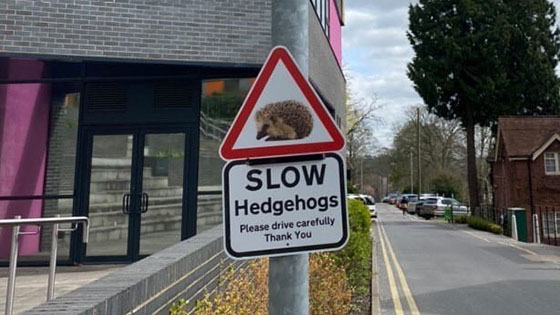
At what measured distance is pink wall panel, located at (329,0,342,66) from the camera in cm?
1566

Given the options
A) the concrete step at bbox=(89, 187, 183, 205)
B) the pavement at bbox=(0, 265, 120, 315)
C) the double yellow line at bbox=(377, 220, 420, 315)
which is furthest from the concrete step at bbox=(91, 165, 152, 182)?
the double yellow line at bbox=(377, 220, 420, 315)

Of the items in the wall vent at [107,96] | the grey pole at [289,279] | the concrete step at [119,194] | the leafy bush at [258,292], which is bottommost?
→ the leafy bush at [258,292]

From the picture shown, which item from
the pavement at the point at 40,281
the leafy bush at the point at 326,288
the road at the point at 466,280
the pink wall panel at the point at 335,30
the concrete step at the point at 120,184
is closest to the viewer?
the pavement at the point at 40,281

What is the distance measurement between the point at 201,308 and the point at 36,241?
6.06 metres

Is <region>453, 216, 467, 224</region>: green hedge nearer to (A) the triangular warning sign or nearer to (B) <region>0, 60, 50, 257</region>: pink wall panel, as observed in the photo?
(B) <region>0, 60, 50, 257</region>: pink wall panel

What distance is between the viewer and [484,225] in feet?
89.1

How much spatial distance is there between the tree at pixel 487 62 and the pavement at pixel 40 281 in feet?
102

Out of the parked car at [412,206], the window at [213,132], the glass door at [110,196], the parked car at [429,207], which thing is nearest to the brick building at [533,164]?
the parked car at [429,207]

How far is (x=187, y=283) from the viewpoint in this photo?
3320 millimetres

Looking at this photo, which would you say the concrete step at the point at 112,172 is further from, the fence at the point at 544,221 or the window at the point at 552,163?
the window at the point at 552,163

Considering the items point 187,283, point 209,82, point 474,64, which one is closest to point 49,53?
point 209,82

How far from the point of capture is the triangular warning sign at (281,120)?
7.21 ft

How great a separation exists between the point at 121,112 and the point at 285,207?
7.16 meters

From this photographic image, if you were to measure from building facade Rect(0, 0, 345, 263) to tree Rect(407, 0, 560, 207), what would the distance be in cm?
2890
